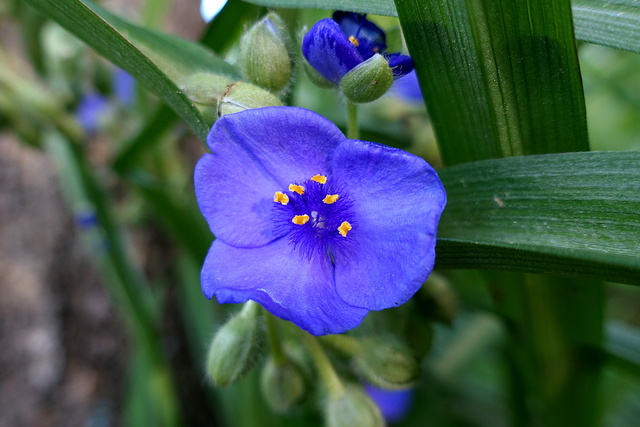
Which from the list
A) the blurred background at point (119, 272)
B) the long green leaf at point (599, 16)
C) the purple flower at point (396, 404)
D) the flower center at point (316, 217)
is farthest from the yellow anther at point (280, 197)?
the purple flower at point (396, 404)

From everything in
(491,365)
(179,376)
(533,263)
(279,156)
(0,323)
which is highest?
(279,156)

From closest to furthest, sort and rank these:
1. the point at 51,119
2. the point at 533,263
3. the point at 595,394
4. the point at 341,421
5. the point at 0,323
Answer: the point at 533,263, the point at 341,421, the point at 595,394, the point at 51,119, the point at 0,323

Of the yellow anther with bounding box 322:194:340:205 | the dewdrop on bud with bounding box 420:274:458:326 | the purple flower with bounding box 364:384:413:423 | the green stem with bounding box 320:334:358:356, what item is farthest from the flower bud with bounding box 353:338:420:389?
the purple flower with bounding box 364:384:413:423

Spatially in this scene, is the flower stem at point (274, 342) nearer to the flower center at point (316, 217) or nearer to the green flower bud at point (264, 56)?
the flower center at point (316, 217)

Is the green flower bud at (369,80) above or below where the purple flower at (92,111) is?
below

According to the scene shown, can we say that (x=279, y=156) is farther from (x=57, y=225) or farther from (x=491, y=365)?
(x=491, y=365)

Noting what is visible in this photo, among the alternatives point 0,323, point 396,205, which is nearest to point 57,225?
point 0,323

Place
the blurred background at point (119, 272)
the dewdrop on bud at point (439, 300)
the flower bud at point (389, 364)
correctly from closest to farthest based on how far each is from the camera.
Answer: the flower bud at point (389, 364)
the dewdrop on bud at point (439, 300)
the blurred background at point (119, 272)

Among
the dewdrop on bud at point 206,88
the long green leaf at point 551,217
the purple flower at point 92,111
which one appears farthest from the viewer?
the purple flower at point 92,111
